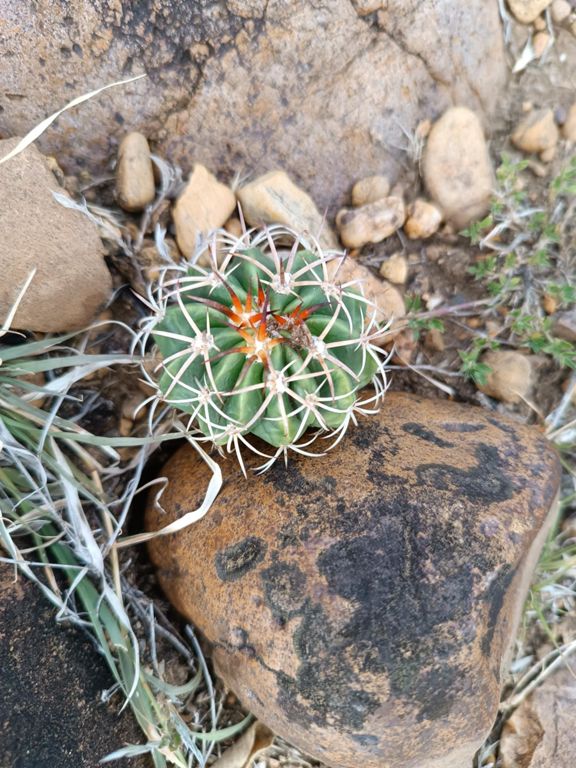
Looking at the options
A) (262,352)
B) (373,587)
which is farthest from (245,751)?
(262,352)

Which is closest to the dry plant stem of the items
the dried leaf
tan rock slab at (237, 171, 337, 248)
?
the dried leaf

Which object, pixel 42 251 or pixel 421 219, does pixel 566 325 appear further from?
pixel 42 251

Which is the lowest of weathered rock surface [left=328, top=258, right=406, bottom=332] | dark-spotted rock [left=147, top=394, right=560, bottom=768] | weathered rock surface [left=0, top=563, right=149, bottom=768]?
weathered rock surface [left=0, top=563, right=149, bottom=768]

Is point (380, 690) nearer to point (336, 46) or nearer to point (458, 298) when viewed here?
point (458, 298)

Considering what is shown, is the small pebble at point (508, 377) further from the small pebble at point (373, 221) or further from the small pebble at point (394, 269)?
the small pebble at point (373, 221)

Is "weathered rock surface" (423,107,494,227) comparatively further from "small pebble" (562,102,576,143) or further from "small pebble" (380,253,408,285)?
"small pebble" (562,102,576,143)
